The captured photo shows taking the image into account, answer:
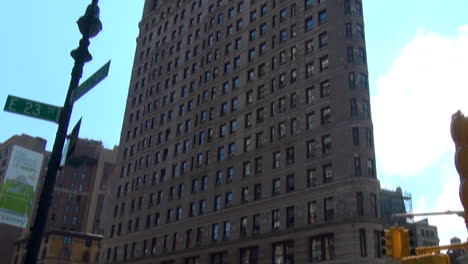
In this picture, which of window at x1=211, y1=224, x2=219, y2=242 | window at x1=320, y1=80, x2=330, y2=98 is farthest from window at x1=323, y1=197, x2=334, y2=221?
window at x1=211, y1=224, x2=219, y2=242

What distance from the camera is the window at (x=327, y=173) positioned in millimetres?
45406

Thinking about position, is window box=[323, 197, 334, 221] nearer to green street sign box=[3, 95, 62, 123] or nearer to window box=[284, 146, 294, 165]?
window box=[284, 146, 294, 165]

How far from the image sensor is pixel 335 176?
44.6m

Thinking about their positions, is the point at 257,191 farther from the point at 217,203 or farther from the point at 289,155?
the point at 217,203

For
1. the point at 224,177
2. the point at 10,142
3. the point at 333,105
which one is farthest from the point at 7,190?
the point at 10,142

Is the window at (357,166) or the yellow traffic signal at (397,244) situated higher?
the window at (357,166)

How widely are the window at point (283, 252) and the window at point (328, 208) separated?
4.75 metres

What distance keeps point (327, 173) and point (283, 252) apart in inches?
349

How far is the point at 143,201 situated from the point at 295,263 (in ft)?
103

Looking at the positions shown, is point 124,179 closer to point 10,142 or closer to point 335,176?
point 335,176

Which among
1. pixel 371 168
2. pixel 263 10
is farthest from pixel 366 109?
pixel 263 10

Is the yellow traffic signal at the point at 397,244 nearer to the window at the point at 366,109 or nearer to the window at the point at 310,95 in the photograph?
the window at the point at 366,109

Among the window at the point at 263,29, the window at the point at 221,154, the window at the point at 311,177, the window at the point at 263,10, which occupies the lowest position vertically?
the window at the point at 311,177

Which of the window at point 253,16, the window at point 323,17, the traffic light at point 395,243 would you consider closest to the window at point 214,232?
the window at point 323,17
